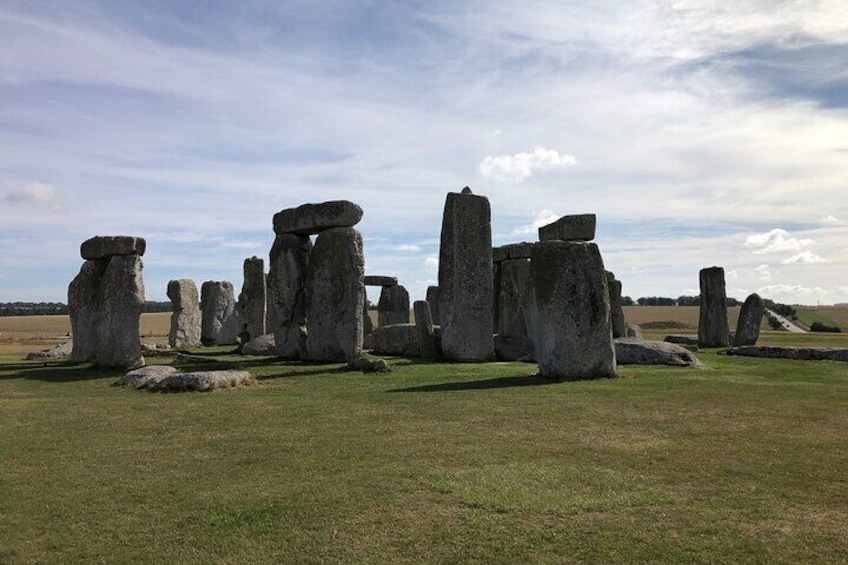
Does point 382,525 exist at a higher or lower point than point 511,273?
lower

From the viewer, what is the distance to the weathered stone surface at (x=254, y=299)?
26.9m

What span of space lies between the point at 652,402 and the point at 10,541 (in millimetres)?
8365

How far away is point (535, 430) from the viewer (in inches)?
329

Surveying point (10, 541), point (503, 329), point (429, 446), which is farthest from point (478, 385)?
point (503, 329)

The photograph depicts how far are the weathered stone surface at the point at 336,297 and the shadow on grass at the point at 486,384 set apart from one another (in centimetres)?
548

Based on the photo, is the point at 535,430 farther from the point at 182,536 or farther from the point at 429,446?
the point at 182,536

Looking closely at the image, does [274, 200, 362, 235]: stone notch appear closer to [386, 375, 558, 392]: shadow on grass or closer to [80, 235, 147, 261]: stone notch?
[80, 235, 147, 261]: stone notch

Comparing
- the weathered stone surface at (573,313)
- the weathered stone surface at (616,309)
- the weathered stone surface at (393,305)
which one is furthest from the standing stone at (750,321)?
the weathered stone surface at (573,313)

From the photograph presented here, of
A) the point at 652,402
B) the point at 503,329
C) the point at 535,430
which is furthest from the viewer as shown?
the point at 503,329

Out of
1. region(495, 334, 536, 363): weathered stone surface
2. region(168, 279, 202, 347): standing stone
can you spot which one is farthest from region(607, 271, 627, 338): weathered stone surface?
region(168, 279, 202, 347): standing stone

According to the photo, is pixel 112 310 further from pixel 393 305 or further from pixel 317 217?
pixel 393 305

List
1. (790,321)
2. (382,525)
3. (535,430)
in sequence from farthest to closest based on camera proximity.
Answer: (790,321)
(535,430)
(382,525)

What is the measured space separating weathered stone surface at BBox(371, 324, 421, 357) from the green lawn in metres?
9.53

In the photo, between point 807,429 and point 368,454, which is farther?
point 807,429
